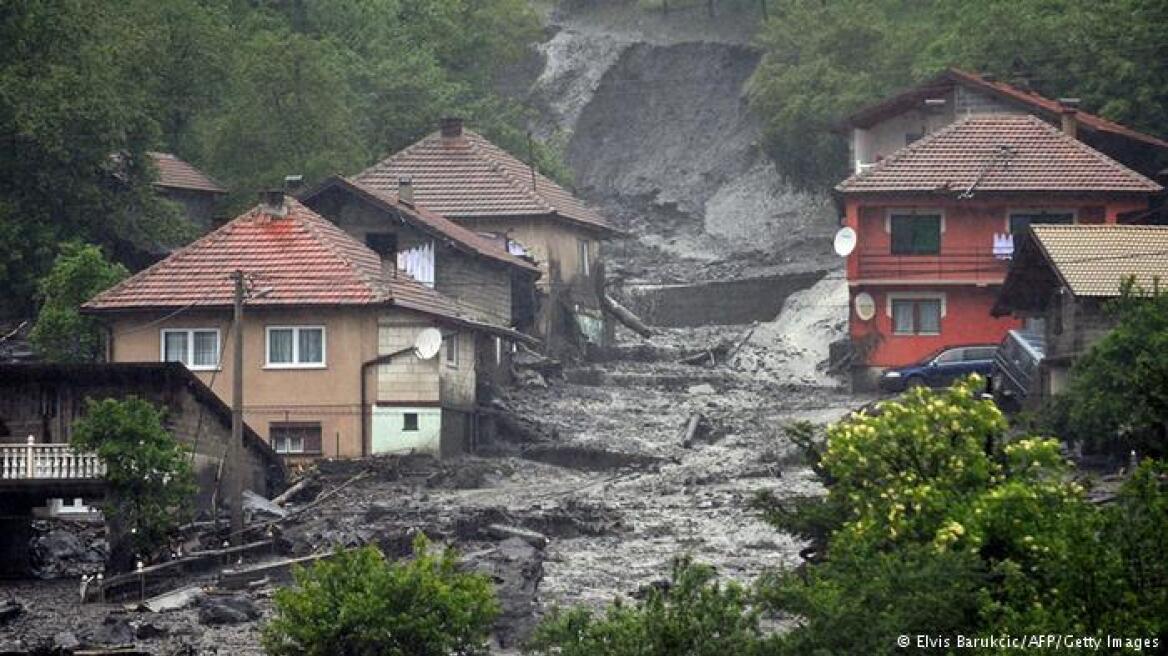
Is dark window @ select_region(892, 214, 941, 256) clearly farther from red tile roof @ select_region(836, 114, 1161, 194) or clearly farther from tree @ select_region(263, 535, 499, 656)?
tree @ select_region(263, 535, 499, 656)

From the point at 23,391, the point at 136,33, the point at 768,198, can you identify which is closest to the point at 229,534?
the point at 23,391

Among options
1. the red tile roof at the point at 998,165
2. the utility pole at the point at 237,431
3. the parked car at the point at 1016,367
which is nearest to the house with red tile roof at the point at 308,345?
the utility pole at the point at 237,431

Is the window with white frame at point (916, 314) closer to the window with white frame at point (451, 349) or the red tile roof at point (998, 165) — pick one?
the red tile roof at point (998, 165)

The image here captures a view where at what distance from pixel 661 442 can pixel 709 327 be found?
64.8 feet

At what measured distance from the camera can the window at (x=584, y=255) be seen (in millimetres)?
75856

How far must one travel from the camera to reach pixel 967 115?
72.8 meters

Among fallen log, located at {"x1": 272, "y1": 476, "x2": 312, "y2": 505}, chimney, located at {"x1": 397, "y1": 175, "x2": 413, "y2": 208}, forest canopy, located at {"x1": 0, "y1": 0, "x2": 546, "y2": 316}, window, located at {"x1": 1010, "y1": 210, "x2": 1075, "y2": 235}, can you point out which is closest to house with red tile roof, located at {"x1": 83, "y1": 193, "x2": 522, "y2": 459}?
fallen log, located at {"x1": 272, "y1": 476, "x2": 312, "y2": 505}

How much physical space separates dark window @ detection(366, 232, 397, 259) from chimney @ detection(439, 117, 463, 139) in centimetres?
839

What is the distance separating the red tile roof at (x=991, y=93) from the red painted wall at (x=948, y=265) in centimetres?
441

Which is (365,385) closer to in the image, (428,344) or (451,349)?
(428,344)

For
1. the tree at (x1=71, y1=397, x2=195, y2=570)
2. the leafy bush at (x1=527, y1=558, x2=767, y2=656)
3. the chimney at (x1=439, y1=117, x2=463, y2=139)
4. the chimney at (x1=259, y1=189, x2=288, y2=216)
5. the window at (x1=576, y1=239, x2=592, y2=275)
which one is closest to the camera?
the leafy bush at (x1=527, y1=558, x2=767, y2=656)

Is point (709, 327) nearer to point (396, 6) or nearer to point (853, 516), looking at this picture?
point (396, 6)

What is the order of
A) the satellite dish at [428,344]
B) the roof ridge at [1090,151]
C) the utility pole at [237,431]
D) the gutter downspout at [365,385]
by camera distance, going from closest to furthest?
the utility pole at [237,431]
the gutter downspout at [365,385]
the satellite dish at [428,344]
the roof ridge at [1090,151]

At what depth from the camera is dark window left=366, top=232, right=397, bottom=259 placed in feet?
217
